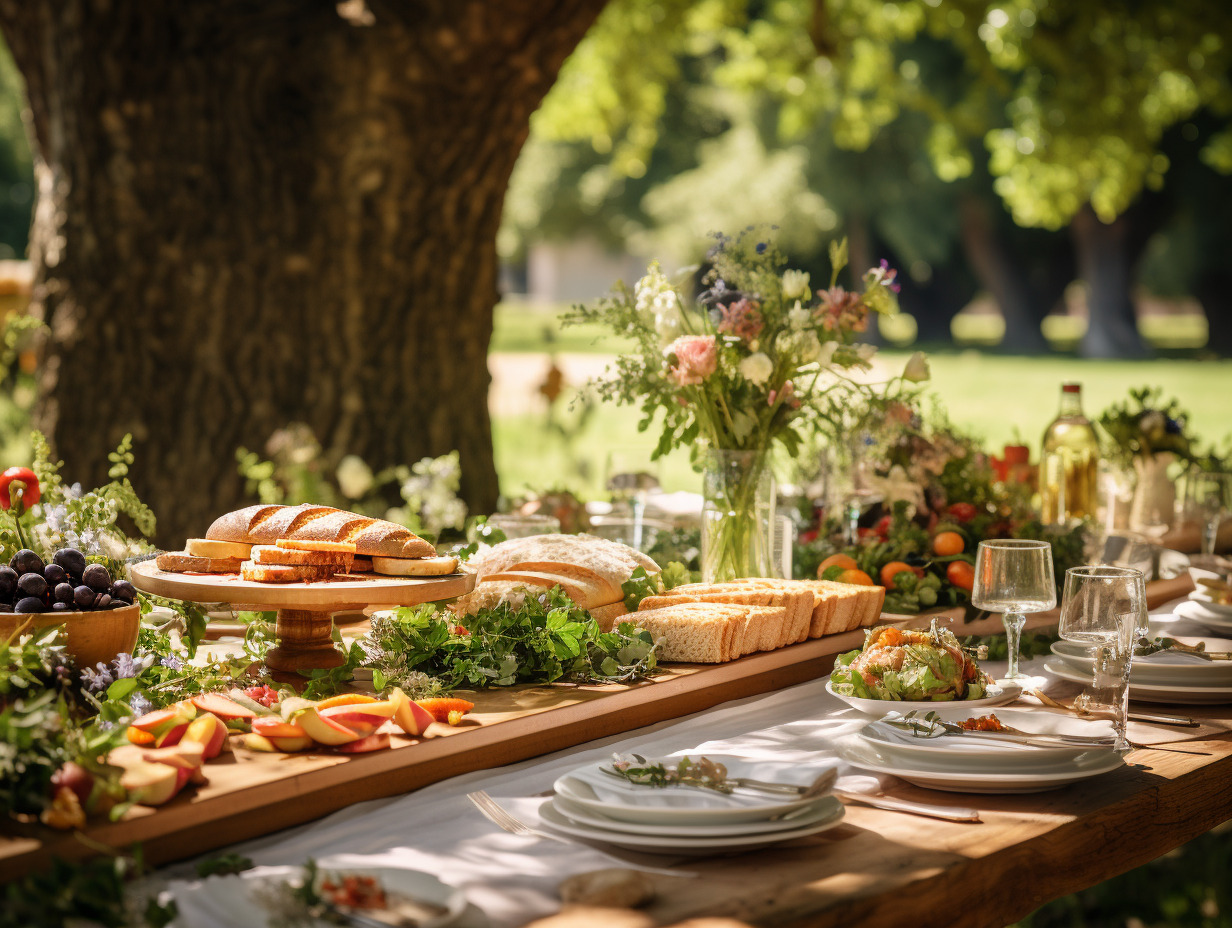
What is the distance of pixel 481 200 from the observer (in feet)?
14.7

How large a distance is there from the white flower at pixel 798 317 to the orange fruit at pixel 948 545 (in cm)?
66

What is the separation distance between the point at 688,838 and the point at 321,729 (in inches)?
20.7

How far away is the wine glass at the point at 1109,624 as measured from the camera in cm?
188

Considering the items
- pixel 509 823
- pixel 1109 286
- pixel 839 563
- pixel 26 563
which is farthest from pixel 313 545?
pixel 1109 286

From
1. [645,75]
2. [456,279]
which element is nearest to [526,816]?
[456,279]

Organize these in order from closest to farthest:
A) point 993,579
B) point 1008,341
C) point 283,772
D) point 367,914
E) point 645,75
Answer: point 367,914 < point 283,772 < point 993,579 < point 645,75 < point 1008,341

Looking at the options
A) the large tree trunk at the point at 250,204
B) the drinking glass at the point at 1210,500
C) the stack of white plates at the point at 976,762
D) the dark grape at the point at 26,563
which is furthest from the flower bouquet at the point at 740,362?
the large tree trunk at the point at 250,204

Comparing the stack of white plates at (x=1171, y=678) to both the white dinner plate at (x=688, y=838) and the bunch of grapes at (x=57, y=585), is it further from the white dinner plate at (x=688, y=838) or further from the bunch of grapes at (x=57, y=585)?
the bunch of grapes at (x=57, y=585)

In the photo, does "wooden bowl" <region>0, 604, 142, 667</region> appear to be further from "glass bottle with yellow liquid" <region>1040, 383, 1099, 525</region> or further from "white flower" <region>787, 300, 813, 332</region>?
"glass bottle with yellow liquid" <region>1040, 383, 1099, 525</region>

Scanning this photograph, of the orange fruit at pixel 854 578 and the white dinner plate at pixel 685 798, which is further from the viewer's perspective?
the orange fruit at pixel 854 578

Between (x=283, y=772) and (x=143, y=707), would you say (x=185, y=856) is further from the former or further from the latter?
(x=143, y=707)

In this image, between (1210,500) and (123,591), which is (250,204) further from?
(1210,500)

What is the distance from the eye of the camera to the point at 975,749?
65.4 inches

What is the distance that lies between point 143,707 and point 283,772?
24 cm
